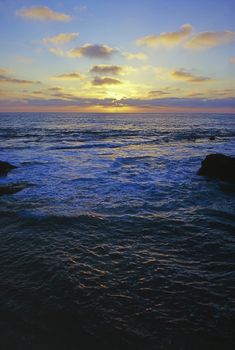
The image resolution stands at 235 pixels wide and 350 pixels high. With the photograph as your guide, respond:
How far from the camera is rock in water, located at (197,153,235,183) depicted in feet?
50.1

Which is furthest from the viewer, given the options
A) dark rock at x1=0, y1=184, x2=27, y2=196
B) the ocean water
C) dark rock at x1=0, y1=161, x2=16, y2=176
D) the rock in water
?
dark rock at x1=0, y1=161, x2=16, y2=176

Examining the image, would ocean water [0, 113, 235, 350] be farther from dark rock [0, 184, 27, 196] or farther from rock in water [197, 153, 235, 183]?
rock in water [197, 153, 235, 183]

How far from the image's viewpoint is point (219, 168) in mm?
15812

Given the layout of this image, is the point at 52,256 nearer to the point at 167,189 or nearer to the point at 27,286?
the point at 27,286

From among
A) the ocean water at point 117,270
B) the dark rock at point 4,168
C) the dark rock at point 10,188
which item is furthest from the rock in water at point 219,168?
the dark rock at point 4,168

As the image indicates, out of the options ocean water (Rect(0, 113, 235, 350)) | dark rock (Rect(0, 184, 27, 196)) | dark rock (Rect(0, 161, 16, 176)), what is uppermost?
dark rock (Rect(0, 161, 16, 176))

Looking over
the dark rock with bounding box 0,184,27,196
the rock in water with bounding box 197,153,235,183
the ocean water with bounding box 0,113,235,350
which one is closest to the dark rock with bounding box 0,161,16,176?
the dark rock with bounding box 0,184,27,196

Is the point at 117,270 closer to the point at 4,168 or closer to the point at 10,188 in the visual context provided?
the point at 10,188

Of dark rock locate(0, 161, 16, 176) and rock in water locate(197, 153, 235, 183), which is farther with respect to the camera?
dark rock locate(0, 161, 16, 176)

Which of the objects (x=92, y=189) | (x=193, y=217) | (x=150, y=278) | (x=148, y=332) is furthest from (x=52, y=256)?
(x=92, y=189)

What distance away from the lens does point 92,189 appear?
1322cm

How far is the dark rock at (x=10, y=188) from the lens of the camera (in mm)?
12328

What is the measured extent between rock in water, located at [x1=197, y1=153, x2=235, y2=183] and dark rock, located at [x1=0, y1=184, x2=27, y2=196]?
403 inches

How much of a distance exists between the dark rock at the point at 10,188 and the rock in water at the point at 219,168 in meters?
10.2
